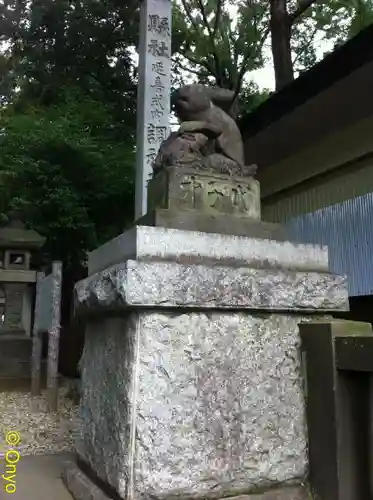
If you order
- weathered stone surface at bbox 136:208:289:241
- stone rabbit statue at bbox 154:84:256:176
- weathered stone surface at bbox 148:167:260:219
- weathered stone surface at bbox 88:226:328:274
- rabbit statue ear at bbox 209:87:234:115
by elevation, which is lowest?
weathered stone surface at bbox 88:226:328:274

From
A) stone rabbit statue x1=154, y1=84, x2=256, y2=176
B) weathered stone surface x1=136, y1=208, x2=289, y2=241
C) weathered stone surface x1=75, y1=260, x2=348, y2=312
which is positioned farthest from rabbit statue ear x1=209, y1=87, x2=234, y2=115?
weathered stone surface x1=75, y1=260, x2=348, y2=312

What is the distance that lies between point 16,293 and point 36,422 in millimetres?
3573

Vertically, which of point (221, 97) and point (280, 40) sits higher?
point (280, 40)

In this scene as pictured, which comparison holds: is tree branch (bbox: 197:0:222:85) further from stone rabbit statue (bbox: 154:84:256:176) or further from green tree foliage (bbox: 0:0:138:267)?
stone rabbit statue (bbox: 154:84:256:176)

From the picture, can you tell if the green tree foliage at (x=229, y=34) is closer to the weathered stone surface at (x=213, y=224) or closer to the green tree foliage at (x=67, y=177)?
the green tree foliage at (x=67, y=177)

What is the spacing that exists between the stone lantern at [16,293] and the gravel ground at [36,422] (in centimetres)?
72

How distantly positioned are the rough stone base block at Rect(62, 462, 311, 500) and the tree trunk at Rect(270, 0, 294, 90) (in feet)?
29.0

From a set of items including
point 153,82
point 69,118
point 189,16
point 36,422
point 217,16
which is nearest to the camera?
point 36,422

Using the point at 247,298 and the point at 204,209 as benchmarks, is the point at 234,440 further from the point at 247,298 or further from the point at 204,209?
the point at 204,209

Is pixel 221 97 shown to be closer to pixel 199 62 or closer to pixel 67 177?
pixel 67 177

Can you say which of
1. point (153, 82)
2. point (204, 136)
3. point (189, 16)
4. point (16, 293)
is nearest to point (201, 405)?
point (204, 136)

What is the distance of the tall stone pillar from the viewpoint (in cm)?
213

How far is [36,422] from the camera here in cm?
595

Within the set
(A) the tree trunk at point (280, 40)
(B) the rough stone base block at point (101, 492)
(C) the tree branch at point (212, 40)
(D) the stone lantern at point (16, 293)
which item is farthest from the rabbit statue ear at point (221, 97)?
(C) the tree branch at point (212, 40)
